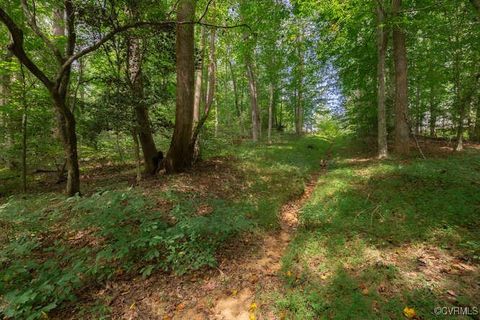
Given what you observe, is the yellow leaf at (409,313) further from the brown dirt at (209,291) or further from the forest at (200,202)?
the brown dirt at (209,291)

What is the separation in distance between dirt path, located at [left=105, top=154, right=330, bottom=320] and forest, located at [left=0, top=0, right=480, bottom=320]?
1.0 inches

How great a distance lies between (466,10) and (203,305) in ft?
44.2

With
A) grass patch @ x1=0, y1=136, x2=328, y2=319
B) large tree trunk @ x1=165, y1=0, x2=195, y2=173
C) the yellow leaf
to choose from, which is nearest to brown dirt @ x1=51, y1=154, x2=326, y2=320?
grass patch @ x1=0, y1=136, x2=328, y2=319

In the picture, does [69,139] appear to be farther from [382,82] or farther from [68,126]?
[382,82]

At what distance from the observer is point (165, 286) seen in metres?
3.57

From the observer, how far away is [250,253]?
447cm

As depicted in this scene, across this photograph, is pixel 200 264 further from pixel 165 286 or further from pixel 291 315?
pixel 291 315

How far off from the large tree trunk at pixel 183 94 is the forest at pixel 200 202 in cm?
4

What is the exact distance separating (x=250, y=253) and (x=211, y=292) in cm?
118

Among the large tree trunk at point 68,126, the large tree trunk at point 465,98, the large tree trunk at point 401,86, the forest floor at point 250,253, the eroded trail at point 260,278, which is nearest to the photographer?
the forest floor at point 250,253

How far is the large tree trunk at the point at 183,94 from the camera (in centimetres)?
681

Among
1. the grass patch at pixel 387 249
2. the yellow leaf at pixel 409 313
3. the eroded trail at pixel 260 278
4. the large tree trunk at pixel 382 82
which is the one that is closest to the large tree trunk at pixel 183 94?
the eroded trail at pixel 260 278

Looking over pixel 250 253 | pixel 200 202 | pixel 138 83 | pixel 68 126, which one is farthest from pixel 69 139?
pixel 250 253

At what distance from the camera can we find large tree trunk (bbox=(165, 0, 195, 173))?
22.3ft
